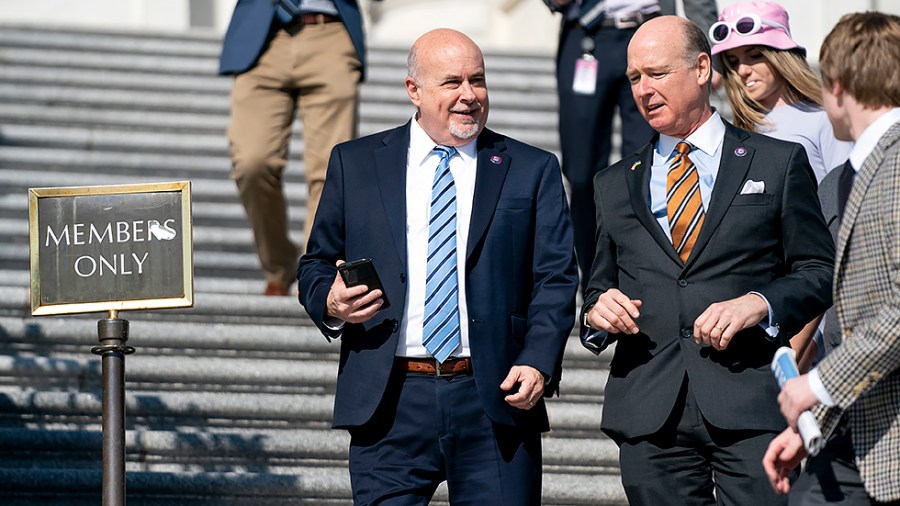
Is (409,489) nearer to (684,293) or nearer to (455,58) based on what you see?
(684,293)

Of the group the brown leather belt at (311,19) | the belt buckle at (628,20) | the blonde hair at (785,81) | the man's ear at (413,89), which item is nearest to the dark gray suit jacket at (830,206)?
the blonde hair at (785,81)

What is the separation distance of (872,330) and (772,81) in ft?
6.76

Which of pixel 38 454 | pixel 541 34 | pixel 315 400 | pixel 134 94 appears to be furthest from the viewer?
pixel 541 34

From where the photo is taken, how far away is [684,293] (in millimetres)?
4656

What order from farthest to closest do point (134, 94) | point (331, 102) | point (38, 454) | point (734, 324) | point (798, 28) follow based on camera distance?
1. point (798, 28)
2. point (134, 94)
3. point (331, 102)
4. point (38, 454)
5. point (734, 324)

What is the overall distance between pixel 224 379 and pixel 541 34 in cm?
834

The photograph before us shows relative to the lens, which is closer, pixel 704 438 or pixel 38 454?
Answer: pixel 704 438

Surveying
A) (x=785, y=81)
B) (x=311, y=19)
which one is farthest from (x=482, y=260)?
(x=311, y=19)

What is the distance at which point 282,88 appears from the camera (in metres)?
7.61

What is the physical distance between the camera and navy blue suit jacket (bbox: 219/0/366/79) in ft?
24.8

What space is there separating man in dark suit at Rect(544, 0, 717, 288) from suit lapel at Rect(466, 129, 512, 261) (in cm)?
242

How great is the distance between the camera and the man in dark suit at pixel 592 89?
7434mm

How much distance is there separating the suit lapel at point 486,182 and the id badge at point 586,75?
2423mm

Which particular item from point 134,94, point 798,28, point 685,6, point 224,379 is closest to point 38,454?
point 224,379
